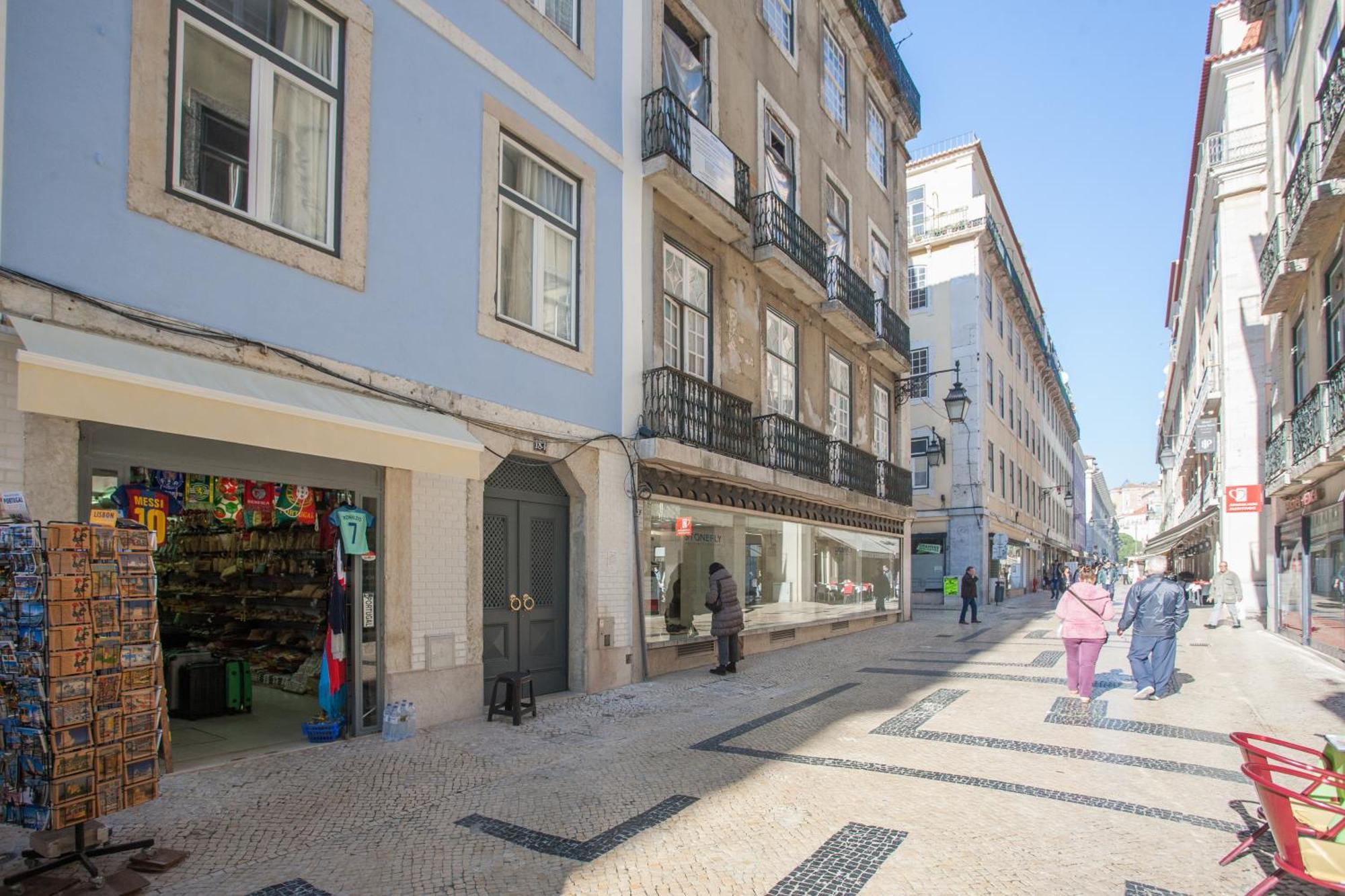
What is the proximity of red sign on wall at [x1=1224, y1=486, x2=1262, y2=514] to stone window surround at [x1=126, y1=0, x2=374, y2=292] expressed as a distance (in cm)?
1947

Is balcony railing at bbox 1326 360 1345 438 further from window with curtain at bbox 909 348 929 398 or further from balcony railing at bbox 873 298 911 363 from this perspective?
window with curtain at bbox 909 348 929 398

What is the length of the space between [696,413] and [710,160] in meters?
3.92

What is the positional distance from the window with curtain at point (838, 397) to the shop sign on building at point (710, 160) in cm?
556

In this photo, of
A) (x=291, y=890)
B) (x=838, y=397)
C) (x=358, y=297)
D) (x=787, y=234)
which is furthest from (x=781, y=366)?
(x=291, y=890)

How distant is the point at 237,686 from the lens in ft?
26.9

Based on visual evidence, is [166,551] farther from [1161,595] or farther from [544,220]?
[1161,595]

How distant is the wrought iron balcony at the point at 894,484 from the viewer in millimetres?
19625

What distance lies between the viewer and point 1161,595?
9.35 meters

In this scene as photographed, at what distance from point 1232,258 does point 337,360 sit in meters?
25.0

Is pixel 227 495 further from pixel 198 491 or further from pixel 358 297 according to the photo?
pixel 358 297

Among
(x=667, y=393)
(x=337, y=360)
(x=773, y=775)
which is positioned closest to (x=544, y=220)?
(x=667, y=393)

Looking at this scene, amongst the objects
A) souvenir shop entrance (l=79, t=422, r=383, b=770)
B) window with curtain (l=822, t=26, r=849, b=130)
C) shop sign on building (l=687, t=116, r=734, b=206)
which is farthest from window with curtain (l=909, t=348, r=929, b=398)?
souvenir shop entrance (l=79, t=422, r=383, b=770)

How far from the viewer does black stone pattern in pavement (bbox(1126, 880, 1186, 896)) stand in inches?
160

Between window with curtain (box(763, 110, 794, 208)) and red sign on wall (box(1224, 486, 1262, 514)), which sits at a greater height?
window with curtain (box(763, 110, 794, 208))
